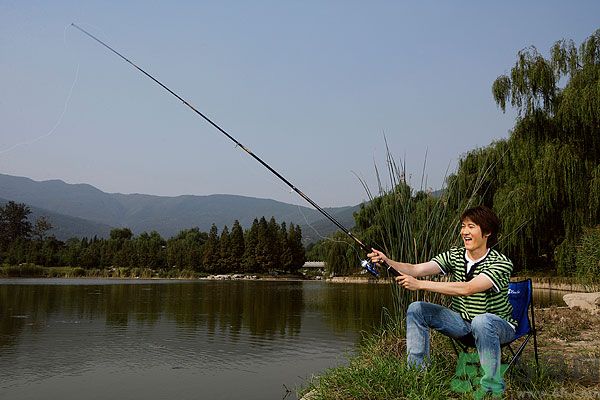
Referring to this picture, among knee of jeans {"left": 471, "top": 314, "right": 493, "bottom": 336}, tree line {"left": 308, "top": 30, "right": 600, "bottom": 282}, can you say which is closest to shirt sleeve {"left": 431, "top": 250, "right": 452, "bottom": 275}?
knee of jeans {"left": 471, "top": 314, "right": 493, "bottom": 336}

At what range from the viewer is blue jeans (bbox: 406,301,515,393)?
9.39 feet

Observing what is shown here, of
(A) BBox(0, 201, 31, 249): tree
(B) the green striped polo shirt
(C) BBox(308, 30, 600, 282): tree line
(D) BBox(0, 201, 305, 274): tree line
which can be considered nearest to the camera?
(B) the green striped polo shirt

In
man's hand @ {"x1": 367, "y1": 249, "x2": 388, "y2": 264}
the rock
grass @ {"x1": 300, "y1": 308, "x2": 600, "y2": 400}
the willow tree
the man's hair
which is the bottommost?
grass @ {"x1": 300, "y1": 308, "x2": 600, "y2": 400}

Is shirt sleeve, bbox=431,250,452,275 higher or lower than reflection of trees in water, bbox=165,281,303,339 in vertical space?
higher

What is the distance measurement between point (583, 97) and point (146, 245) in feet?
178

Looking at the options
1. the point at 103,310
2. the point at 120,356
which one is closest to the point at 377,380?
the point at 120,356

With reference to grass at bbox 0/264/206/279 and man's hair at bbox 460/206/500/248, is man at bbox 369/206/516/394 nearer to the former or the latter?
man's hair at bbox 460/206/500/248

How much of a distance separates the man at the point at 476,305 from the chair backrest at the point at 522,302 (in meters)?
0.19

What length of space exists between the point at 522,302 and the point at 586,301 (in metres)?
6.83

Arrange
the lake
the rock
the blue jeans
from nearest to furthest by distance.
A: the blue jeans → the lake → the rock

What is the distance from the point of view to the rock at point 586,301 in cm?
873

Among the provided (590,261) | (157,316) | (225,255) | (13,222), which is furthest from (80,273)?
(590,261)

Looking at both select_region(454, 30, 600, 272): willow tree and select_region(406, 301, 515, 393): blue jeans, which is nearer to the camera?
select_region(406, 301, 515, 393): blue jeans

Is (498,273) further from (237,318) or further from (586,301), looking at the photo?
(237,318)
